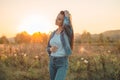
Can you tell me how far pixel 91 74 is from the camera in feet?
27.4

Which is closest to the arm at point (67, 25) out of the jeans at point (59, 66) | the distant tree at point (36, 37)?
the jeans at point (59, 66)

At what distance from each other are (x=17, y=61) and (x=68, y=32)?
4700mm

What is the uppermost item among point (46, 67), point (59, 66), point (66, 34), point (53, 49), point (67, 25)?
point (67, 25)

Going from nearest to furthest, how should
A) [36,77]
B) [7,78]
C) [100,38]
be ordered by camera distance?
[7,78] < [36,77] < [100,38]

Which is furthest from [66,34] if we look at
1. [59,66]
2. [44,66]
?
[44,66]

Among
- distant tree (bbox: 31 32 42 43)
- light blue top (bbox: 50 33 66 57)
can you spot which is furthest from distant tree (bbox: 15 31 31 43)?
light blue top (bbox: 50 33 66 57)

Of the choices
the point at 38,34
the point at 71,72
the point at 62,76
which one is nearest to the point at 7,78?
the point at 71,72

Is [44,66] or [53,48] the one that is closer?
[53,48]

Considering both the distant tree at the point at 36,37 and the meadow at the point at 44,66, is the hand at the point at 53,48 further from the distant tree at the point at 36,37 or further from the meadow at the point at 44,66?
the distant tree at the point at 36,37

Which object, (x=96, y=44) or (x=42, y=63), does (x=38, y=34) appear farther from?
(x=42, y=63)

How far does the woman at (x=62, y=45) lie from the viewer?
497cm

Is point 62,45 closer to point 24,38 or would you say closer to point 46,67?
point 46,67

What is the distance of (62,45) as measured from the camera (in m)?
4.99

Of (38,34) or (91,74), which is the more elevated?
(38,34)
